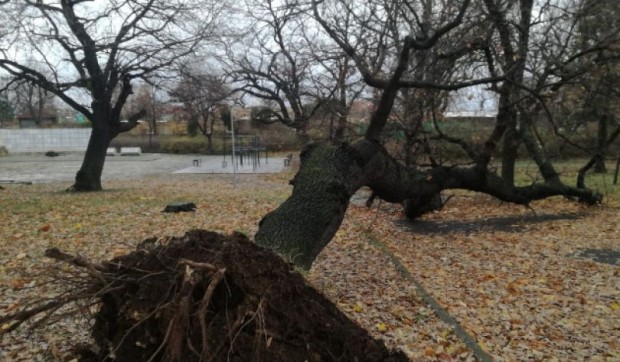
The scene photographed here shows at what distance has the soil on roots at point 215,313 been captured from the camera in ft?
8.90

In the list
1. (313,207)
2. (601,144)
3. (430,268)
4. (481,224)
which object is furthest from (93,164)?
(601,144)

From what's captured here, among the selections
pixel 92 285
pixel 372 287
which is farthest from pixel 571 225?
pixel 92 285

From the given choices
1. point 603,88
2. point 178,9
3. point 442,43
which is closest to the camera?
point 442,43

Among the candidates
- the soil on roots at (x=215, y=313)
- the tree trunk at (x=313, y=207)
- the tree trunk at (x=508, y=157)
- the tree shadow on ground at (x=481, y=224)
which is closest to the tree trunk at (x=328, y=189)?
the tree trunk at (x=313, y=207)

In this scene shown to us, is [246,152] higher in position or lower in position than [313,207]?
lower

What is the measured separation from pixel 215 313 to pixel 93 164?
14994 mm

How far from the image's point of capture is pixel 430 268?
7000 millimetres

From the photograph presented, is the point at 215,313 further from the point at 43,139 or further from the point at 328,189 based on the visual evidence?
the point at 43,139

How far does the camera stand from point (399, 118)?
1184 cm

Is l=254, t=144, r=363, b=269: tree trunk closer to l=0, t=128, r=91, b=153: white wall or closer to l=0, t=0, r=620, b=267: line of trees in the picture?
l=0, t=0, r=620, b=267: line of trees

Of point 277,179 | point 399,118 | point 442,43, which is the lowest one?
point 277,179

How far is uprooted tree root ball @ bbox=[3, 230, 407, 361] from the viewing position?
2717 millimetres

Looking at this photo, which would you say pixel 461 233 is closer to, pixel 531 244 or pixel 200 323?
pixel 531 244

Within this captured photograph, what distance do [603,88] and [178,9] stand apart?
11.0 metres
